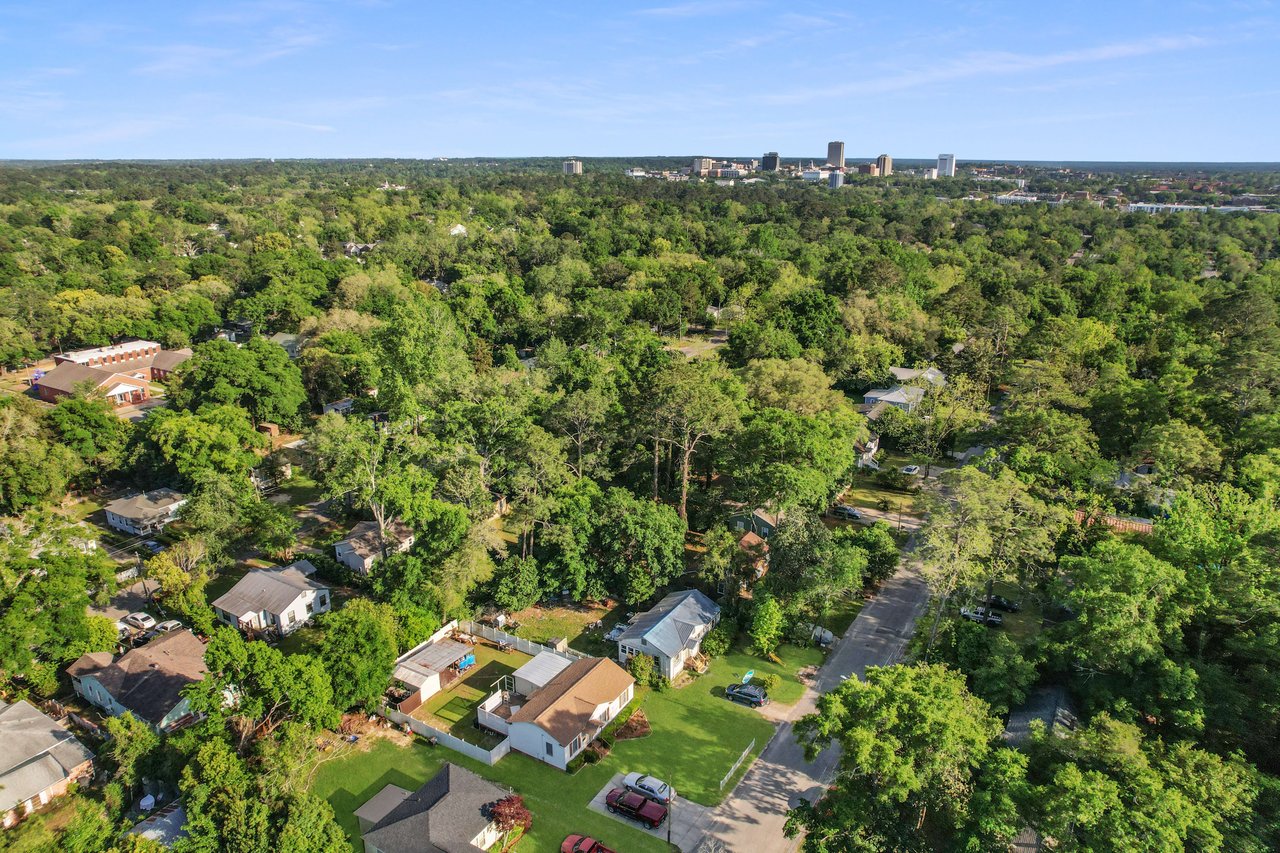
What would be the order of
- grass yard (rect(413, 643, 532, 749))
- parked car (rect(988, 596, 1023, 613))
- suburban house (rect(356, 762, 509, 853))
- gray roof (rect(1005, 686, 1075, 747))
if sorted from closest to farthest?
suburban house (rect(356, 762, 509, 853)) < gray roof (rect(1005, 686, 1075, 747)) < grass yard (rect(413, 643, 532, 749)) < parked car (rect(988, 596, 1023, 613))

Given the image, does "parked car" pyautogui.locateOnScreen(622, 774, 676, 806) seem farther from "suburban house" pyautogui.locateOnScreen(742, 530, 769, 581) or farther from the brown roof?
"suburban house" pyautogui.locateOnScreen(742, 530, 769, 581)

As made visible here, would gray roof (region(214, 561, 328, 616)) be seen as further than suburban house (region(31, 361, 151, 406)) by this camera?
No

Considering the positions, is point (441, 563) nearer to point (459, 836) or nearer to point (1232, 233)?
point (459, 836)

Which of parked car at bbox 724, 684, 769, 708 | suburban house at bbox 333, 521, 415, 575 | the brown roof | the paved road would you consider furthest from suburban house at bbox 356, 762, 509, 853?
suburban house at bbox 333, 521, 415, 575

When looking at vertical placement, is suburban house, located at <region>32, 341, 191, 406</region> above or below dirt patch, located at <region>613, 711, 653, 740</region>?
above

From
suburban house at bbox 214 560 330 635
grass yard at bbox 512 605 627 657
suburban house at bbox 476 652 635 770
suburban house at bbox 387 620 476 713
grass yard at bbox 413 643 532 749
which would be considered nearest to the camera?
suburban house at bbox 476 652 635 770

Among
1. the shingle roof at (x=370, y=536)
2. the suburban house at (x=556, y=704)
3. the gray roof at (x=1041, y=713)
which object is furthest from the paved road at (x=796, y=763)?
the shingle roof at (x=370, y=536)

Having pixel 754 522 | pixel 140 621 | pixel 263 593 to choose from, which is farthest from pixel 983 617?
pixel 140 621

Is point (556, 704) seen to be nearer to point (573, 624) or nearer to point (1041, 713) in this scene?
point (573, 624)
